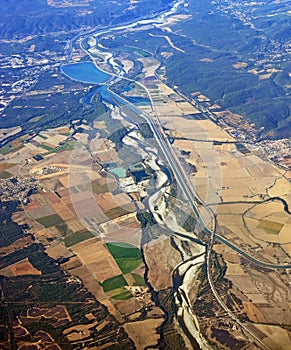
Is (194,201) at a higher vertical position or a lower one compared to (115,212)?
lower

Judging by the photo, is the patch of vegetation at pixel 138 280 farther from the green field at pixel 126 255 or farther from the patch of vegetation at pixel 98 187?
the patch of vegetation at pixel 98 187

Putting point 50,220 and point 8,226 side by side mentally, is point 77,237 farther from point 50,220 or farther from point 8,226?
point 8,226

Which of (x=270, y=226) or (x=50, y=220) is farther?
(x=50, y=220)

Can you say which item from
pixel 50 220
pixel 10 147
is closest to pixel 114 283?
pixel 50 220

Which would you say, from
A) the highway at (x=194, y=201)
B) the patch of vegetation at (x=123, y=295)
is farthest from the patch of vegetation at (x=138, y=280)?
the highway at (x=194, y=201)

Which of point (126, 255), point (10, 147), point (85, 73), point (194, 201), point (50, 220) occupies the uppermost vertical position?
point (10, 147)

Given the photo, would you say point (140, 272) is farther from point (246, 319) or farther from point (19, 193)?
point (19, 193)

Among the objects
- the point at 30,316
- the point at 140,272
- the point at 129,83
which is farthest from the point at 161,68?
the point at 30,316
